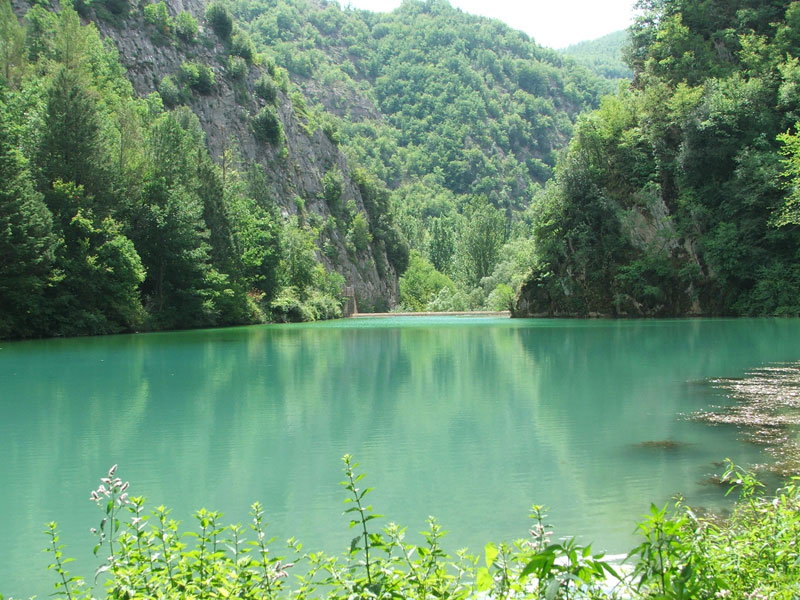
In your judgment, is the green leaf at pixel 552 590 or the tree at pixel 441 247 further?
the tree at pixel 441 247

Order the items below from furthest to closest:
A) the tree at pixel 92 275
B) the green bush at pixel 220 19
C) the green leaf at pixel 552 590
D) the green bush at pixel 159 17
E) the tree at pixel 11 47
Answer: the green bush at pixel 220 19 < the green bush at pixel 159 17 < the tree at pixel 11 47 < the tree at pixel 92 275 < the green leaf at pixel 552 590

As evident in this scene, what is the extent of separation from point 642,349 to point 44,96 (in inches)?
1425

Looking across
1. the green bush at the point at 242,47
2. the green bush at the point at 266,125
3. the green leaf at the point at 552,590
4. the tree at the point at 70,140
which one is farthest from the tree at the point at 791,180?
the green bush at the point at 242,47

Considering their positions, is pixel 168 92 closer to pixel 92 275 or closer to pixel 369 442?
pixel 92 275

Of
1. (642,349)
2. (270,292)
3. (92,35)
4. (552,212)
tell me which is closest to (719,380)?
(642,349)


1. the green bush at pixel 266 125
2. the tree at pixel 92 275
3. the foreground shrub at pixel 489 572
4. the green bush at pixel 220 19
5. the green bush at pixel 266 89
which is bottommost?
the foreground shrub at pixel 489 572

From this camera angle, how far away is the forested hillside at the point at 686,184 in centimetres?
4525

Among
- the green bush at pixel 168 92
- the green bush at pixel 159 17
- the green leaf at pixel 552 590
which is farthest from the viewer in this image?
the green bush at pixel 159 17

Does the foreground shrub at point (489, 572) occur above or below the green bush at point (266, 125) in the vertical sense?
below

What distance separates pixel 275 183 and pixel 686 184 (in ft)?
137

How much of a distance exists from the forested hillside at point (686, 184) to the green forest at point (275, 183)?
0.14 metres

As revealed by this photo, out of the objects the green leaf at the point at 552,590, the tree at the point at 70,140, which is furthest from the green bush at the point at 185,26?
the green leaf at the point at 552,590

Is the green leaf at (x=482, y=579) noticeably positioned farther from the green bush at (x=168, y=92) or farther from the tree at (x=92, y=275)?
the green bush at (x=168, y=92)

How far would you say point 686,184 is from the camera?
162 ft
